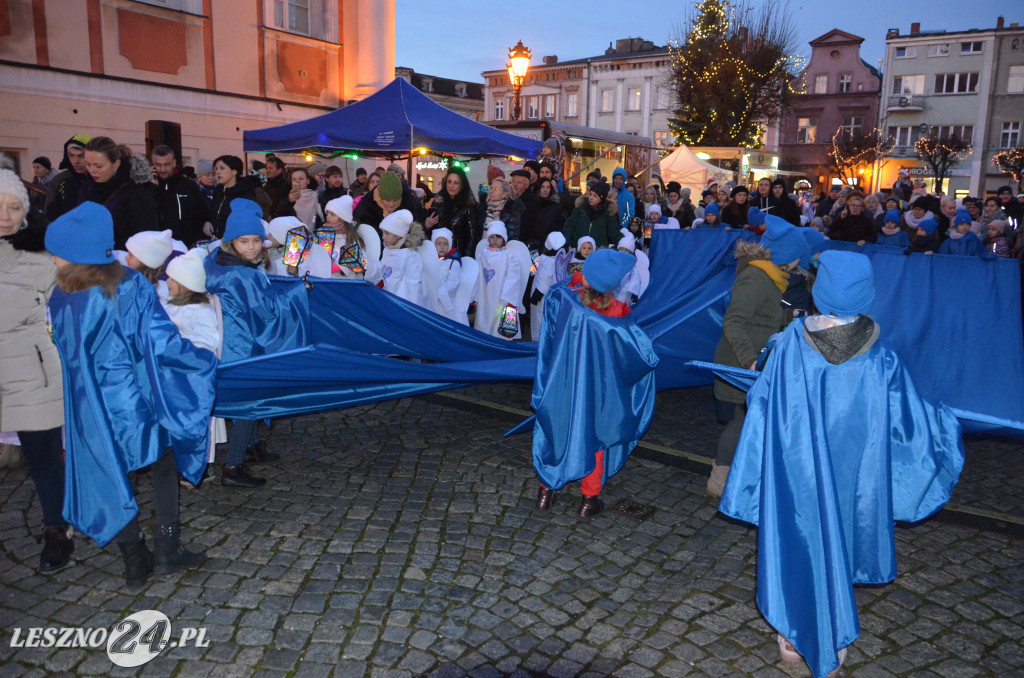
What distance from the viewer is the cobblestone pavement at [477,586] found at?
126 inches

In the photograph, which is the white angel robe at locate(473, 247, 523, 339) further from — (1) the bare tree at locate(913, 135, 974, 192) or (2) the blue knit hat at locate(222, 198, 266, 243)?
(1) the bare tree at locate(913, 135, 974, 192)

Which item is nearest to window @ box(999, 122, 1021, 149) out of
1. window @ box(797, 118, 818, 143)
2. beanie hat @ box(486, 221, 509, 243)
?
window @ box(797, 118, 818, 143)

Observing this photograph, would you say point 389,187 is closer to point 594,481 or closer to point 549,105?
point 594,481

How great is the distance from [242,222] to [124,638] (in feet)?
7.78

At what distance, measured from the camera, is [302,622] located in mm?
3393

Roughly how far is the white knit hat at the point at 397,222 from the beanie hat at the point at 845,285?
4650 mm

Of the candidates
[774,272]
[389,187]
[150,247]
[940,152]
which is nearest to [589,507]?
[774,272]

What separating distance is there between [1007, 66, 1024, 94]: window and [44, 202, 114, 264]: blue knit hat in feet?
187

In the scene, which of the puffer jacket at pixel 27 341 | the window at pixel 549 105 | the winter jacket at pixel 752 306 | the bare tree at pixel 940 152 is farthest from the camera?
the window at pixel 549 105

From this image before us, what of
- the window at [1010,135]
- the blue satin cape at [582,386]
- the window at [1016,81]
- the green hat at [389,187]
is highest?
the window at [1016,81]

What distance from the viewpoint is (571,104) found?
2238 inches

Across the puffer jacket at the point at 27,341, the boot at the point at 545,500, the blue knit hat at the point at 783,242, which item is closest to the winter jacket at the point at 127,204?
the puffer jacket at the point at 27,341

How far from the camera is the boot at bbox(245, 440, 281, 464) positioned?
17.3 ft

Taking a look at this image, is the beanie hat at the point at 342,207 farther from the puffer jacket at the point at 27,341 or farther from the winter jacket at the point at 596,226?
the winter jacket at the point at 596,226
